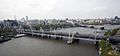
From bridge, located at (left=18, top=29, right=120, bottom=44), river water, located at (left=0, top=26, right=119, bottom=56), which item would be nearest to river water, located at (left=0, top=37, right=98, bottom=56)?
river water, located at (left=0, top=26, right=119, bottom=56)

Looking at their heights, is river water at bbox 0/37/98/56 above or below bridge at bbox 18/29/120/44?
below

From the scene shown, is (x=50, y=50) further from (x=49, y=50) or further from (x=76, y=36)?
(x=76, y=36)

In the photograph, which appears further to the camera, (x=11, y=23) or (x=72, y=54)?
(x=11, y=23)

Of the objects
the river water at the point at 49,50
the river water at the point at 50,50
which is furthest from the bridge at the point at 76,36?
the river water at the point at 49,50

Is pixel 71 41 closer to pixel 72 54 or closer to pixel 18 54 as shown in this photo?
pixel 72 54

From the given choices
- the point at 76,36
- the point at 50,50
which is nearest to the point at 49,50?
the point at 50,50

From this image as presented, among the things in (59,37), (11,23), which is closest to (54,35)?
(59,37)

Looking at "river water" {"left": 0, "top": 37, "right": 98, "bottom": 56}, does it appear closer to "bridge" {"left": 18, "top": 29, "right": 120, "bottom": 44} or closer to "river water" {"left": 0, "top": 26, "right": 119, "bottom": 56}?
"river water" {"left": 0, "top": 26, "right": 119, "bottom": 56}

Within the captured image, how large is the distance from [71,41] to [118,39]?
2.68m

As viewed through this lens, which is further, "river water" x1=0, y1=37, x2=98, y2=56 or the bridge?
the bridge

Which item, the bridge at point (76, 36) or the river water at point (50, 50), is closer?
the river water at point (50, 50)

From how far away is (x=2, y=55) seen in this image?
6.38m

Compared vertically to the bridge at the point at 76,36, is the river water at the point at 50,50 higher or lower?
lower

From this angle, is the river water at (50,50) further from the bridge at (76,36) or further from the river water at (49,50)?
the bridge at (76,36)
